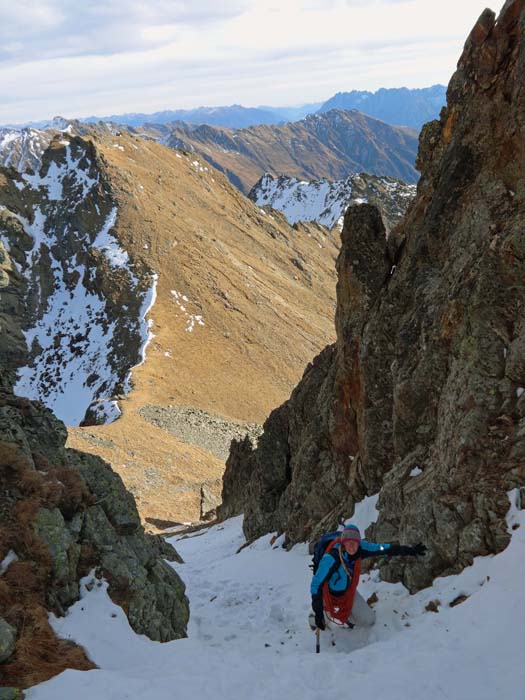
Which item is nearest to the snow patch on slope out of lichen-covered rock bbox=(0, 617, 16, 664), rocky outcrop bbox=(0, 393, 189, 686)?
rocky outcrop bbox=(0, 393, 189, 686)

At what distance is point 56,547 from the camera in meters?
10.8

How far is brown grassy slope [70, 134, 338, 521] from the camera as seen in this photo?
47.9 m

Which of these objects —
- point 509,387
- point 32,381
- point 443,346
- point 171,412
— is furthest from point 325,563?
point 32,381

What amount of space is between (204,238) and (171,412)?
4865cm

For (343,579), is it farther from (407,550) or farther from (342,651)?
(407,550)

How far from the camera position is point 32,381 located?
8181 cm

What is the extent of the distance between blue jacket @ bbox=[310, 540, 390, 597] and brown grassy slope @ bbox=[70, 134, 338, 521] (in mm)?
34185

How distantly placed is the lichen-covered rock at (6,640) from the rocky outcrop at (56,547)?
0.01m

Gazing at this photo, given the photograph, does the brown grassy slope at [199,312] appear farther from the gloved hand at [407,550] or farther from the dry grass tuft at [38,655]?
the gloved hand at [407,550]

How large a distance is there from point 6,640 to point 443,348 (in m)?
10.9

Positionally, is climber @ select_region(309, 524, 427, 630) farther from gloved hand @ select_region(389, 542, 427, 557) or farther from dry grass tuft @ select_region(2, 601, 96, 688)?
dry grass tuft @ select_region(2, 601, 96, 688)

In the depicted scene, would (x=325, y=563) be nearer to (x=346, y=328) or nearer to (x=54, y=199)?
(x=346, y=328)

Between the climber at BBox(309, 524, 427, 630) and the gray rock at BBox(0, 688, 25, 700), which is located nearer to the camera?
the gray rock at BBox(0, 688, 25, 700)

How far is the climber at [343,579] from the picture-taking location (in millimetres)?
9539
